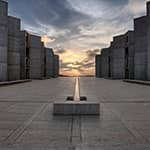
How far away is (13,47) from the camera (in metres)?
26.4

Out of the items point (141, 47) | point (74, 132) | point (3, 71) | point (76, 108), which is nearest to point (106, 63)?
point (141, 47)

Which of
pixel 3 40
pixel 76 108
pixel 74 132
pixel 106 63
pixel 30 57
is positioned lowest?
pixel 74 132

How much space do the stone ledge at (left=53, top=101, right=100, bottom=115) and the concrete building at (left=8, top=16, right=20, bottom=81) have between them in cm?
2130

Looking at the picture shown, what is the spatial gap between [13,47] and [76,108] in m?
21.9

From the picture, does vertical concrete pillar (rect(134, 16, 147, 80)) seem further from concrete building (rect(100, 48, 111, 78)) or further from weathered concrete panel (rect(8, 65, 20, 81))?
concrete building (rect(100, 48, 111, 78))

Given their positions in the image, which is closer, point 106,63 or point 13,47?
point 13,47

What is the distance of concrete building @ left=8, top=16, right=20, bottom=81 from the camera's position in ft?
85.8

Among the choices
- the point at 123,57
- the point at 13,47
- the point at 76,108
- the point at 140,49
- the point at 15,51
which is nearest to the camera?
the point at 76,108

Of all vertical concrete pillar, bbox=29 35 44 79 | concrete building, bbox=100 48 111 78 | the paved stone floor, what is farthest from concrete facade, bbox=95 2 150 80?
the paved stone floor

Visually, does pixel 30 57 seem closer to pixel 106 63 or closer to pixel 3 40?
pixel 3 40

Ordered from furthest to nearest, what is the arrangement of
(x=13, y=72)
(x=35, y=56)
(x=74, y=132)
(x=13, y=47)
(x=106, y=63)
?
(x=106, y=63) < (x=35, y=56) < (x=13, y=72) < (x=13, y=47) < (x=74, y=132)

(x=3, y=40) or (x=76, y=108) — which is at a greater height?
(x=3, y=40)

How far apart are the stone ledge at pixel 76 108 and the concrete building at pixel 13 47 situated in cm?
2130

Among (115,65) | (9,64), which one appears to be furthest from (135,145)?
(115,65)
